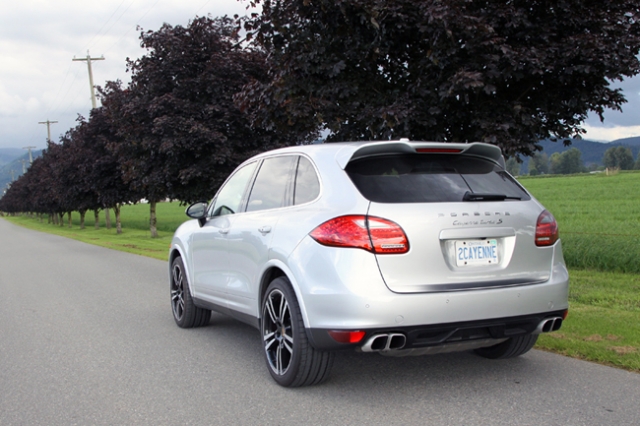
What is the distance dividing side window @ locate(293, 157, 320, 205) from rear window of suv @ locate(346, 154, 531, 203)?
0.34m

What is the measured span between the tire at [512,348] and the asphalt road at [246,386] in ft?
0.23

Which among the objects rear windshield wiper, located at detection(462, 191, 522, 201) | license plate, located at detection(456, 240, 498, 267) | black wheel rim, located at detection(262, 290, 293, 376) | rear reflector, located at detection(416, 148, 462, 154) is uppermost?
rear reflector, located at detection(416, 148, 462, 154)

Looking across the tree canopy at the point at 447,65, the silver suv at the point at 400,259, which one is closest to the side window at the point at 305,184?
the silver suv at the point at 400,259

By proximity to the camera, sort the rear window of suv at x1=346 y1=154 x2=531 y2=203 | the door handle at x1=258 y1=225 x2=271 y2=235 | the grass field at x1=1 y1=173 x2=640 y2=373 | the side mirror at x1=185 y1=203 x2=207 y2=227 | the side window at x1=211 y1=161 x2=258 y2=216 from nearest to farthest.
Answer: the rear window of suv at x1=346 y1=154 x2=531 y2=203 → the door handle at x1=258 y1=225 x2=271 y2=235 → the grass field at x1=1 y1=173 x2=640 y2=373 → the side window at x1=211 y1=161 x2=258 y2=216 → the side mirror at x1=185 y1=203 x2=207 y2=227

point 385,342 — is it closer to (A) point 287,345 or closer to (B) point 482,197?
(A) point 287,345

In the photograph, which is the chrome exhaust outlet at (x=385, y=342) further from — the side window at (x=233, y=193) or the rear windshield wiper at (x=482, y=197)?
the side window at (x=233, y=193)

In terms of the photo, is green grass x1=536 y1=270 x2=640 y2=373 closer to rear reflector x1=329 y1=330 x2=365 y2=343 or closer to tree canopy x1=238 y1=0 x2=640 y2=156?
tree canopy x1=238 y1=0 x2=640 y2=156

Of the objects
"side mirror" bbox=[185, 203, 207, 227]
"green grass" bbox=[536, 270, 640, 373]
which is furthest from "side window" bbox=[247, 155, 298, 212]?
"green grass" bbox=[536, 270, 640, 373]

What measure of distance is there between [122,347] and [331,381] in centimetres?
243

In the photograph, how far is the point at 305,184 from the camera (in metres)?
5.12

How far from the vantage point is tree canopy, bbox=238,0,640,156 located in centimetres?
797

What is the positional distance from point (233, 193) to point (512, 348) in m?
2.87

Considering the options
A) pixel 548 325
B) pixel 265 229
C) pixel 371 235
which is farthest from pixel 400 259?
pixel 265 229

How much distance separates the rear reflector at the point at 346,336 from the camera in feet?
14.1
